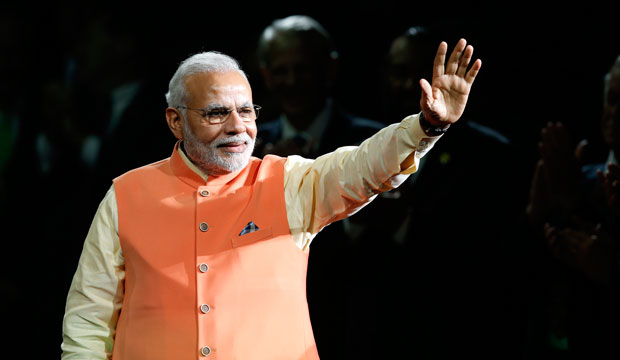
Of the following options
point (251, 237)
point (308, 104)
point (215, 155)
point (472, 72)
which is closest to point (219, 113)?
point (215, 155)

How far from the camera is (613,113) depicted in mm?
3033

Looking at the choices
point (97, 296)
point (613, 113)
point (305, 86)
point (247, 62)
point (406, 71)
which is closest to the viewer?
point (97, 296)

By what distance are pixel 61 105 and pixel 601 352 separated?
325cm

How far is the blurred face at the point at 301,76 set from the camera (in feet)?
11.6

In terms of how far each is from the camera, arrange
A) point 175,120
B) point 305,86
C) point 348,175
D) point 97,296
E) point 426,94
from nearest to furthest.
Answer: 1. point 426,94
2. point 348,175
3. point 97,296
4. point 175,120
5. point 305,86

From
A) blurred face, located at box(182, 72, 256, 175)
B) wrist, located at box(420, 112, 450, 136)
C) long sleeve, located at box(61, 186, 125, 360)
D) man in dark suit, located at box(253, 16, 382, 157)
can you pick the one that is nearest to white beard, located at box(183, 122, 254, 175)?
blurred face, located at box(182, 72, 256, 175)

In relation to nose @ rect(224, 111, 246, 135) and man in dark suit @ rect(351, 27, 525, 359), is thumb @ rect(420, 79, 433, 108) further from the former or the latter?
man in dark suit @ rect(351, 27, 525, 359)

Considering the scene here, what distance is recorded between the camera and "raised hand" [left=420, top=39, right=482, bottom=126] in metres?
1.92

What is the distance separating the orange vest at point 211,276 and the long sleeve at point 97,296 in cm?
4

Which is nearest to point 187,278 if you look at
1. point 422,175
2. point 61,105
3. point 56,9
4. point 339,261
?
point 339,261

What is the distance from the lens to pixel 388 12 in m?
3.65

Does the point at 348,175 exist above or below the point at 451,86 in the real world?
below

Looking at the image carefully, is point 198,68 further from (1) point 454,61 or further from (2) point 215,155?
(1) point 454,61

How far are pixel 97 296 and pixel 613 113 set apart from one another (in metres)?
2.04
